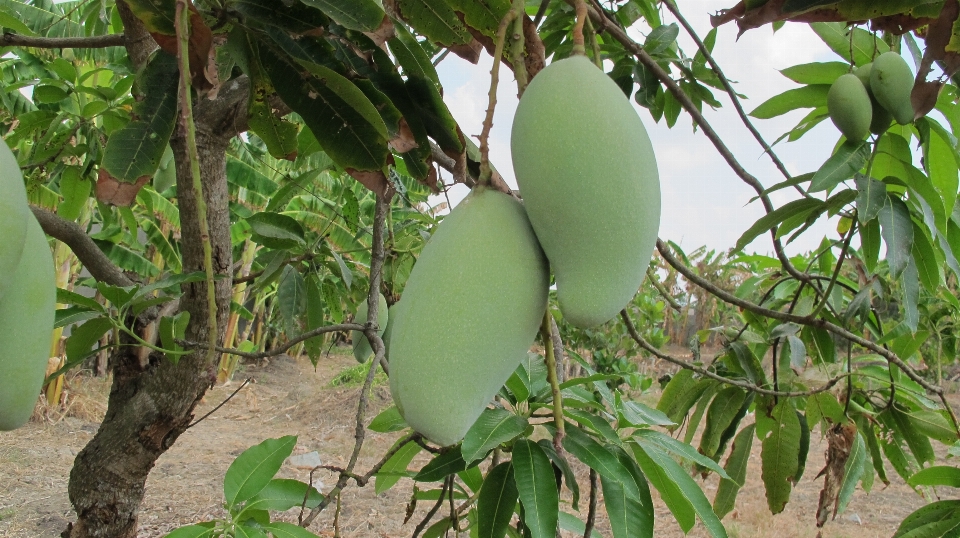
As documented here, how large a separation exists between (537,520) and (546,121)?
0.56 metres

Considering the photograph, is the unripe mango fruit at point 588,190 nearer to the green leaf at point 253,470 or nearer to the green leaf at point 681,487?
the green leaf at point 681,487

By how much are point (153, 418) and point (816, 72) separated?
158 cm

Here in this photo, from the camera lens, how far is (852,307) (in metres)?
1.55

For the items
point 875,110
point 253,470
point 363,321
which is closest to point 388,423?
point 253,470

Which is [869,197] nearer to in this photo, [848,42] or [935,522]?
[848,42]

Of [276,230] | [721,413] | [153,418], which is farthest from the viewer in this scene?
[721,413]

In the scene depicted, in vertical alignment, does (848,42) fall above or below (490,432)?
above

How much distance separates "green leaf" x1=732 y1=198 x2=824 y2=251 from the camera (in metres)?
1.28

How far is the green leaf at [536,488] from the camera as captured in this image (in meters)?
0.87

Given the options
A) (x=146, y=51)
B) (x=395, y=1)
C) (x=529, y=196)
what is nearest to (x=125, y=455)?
(x=146, y=51)

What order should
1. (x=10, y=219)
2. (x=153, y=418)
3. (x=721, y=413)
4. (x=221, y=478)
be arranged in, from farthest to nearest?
(x=221, y=478) < (x=721, y=413) < (x=153, y=418) < (x=10, y=219)

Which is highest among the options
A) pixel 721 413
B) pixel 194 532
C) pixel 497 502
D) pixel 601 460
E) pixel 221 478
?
pixel 721 413

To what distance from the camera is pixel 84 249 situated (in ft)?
4.68

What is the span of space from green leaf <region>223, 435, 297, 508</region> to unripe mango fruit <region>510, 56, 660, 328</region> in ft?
2.32
